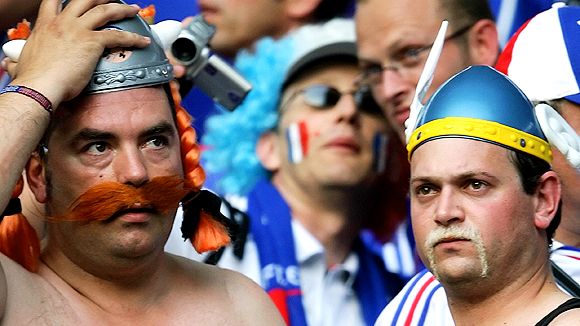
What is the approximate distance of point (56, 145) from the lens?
11.4 ft

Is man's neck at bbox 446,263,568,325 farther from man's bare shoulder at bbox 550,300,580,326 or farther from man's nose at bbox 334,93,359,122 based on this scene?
man's nose at bbox 334,93,359,122

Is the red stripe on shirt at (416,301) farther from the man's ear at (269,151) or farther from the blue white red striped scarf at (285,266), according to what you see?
the man's ear at (269,151)

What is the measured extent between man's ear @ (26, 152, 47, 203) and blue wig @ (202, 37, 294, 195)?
74.1 inches

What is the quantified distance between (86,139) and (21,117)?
0.21 m

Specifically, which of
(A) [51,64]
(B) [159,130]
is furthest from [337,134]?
(A) [51,64]

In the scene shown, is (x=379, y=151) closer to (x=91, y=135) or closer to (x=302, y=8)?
(x=302, y=8)

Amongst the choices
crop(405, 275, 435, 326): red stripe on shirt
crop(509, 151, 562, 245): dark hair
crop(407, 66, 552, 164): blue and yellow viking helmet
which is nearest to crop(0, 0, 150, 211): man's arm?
crop(407, 66, 552, 164): blue and yellow viking helmet

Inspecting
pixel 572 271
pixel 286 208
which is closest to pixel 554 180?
pixel 572 271

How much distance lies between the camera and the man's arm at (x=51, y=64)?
3.26m

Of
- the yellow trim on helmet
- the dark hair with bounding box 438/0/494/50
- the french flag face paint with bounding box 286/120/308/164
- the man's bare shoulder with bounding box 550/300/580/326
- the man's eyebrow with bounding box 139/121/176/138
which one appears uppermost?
the dark hair with bounding box 438/0/494/50

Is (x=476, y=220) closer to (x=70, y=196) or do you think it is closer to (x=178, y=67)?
(x=70, y=196)

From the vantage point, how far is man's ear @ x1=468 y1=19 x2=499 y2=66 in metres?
5.06

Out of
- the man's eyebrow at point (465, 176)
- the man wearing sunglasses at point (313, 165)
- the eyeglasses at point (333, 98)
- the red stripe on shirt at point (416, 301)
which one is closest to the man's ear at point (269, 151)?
the man wearing sunglasses at point (313, 165)

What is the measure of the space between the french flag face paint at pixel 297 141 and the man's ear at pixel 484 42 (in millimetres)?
765
